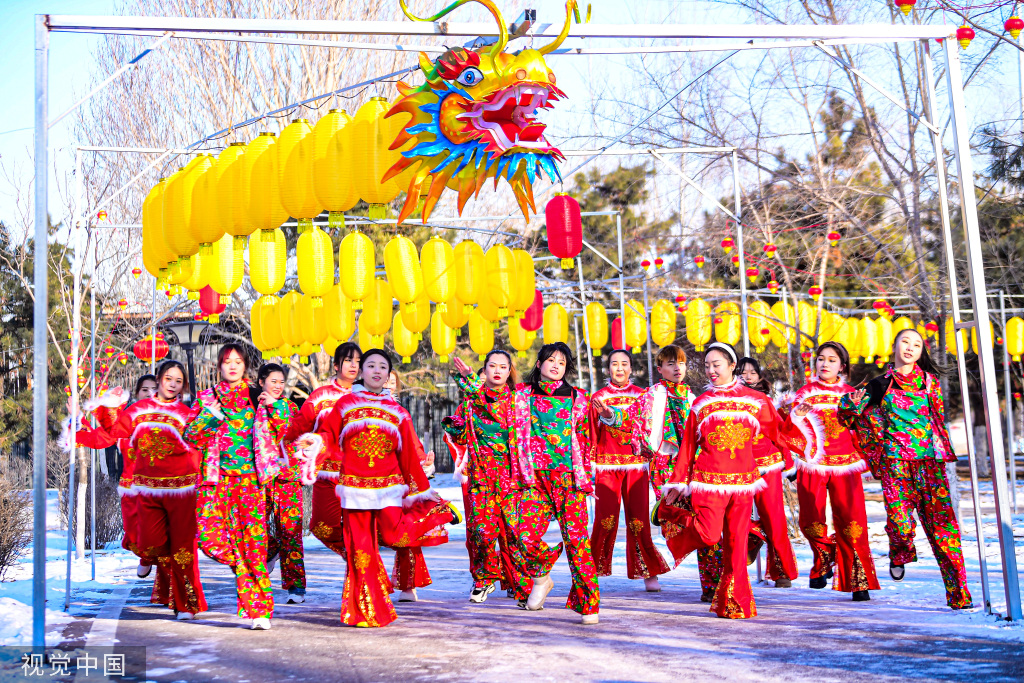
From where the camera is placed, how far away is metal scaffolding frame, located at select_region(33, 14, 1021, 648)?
5.23 meters

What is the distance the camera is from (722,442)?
21.3 ft

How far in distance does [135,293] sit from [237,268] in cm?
1317

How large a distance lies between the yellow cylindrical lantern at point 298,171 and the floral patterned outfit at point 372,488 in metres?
1.29

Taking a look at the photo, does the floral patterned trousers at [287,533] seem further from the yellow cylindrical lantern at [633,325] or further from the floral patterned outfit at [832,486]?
the yellow cylindrical lantern at [633,325]

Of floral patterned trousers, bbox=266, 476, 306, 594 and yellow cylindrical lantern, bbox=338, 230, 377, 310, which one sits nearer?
floral patterned trousers, bbox=266, 476, 306, 594

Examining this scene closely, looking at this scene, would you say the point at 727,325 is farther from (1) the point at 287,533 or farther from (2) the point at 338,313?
(1) the point at 287,533

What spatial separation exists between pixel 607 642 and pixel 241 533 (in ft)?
8.05

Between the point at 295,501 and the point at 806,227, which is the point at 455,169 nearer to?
the point at 295,501

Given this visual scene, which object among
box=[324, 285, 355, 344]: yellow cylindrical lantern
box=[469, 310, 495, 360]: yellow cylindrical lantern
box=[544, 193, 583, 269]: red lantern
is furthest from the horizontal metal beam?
box=[469, 310, 495, 360]: yellow cylindrical lantern

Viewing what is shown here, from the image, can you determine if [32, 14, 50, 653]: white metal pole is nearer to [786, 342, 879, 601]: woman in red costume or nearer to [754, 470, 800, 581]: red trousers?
[754, 470, 800, 581]: red trousers

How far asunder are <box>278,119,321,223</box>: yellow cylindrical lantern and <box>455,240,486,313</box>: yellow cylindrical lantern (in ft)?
11.5

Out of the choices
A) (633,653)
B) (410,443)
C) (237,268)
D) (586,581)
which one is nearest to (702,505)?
(586,581)

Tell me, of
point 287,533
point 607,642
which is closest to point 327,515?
point 287,533

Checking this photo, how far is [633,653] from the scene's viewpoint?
5.35 m
